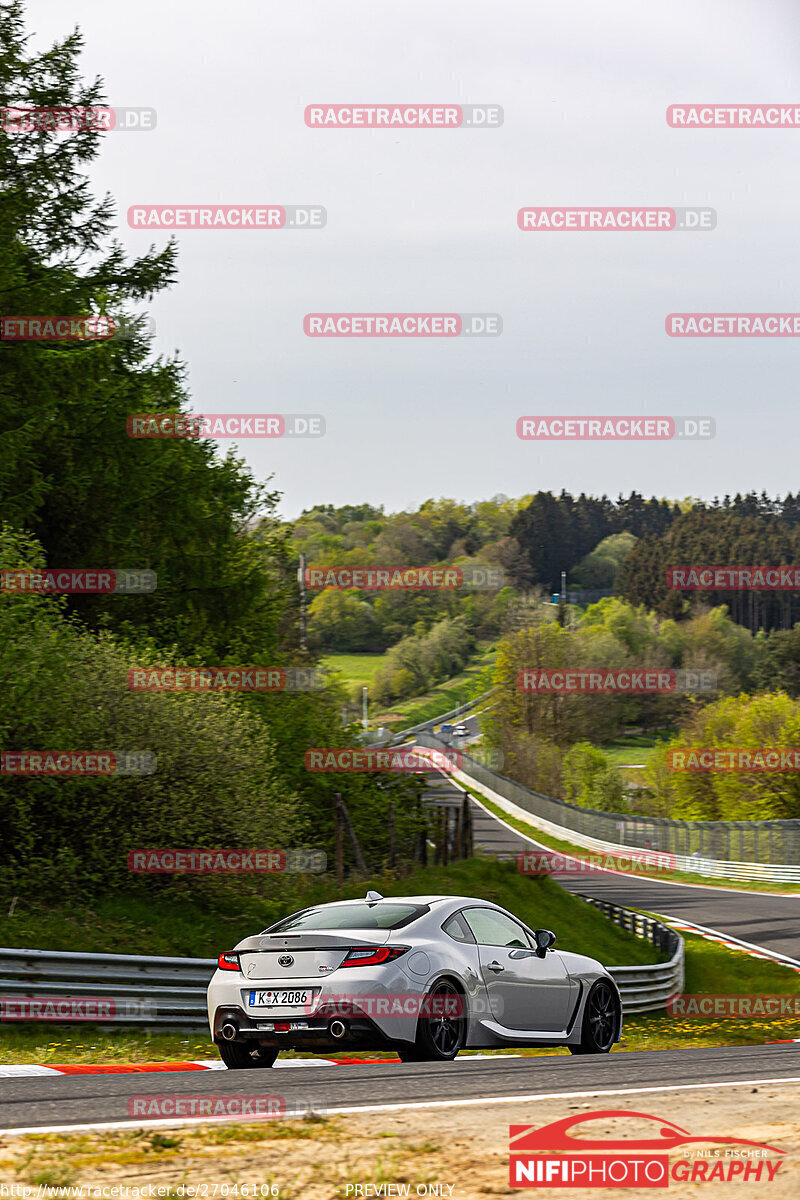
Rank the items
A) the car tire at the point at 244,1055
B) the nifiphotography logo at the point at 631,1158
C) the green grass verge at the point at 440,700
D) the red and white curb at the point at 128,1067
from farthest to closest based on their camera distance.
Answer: the green grass verge at the point at 440,700 → the car tire at the point at 244,1055 → the red and white curb at the point at 128,1067 → the nifiphotography logo at the point at 631,1158

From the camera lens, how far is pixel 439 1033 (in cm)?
902

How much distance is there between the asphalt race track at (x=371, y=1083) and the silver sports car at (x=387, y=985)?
0.77 ft

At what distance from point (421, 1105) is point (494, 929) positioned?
3654 mm

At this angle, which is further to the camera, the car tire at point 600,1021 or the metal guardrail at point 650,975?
the metal guardrail at point 650,975

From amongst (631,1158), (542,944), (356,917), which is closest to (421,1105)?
(631,1158)

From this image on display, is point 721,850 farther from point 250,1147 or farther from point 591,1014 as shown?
point 250,1147

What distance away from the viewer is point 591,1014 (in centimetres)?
1091

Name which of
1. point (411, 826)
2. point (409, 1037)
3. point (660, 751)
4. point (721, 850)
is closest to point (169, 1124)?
point (409, 1037)

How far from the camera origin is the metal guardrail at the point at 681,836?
4894 centimetres

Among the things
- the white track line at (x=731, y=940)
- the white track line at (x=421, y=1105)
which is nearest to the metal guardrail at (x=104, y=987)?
the white track line at (x=421, y=1105)

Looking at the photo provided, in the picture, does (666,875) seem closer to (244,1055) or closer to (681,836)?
(681,836)

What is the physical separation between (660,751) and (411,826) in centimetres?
6949

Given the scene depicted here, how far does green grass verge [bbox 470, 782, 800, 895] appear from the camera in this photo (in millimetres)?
46528

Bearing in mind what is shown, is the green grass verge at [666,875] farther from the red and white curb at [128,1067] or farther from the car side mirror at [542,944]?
the red and white curb at [128,1067]
